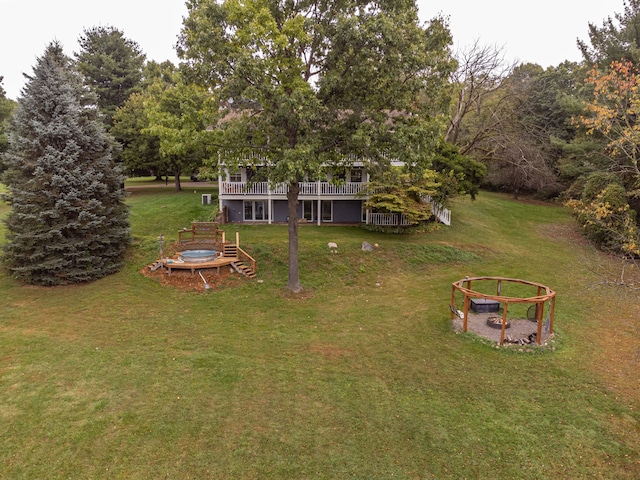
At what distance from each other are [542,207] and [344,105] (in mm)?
31573

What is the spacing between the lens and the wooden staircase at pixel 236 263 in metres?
18.6

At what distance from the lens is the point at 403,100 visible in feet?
50.7

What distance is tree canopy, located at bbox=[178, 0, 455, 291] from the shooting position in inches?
549

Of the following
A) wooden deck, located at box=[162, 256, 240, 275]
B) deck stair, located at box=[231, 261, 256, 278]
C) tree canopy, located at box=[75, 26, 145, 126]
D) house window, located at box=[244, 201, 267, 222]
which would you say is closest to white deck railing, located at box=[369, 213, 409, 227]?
house window, located at box=[244, 201, 267, 222]

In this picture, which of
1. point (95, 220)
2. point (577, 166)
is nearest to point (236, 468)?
point (95, 220)

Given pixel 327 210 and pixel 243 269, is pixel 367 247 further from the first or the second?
pixel 327 210

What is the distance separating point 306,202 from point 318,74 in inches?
517

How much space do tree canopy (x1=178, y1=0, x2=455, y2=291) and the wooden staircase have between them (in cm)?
496

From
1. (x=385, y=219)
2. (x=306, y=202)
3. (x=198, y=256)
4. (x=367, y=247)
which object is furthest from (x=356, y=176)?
(x=198, y=256)

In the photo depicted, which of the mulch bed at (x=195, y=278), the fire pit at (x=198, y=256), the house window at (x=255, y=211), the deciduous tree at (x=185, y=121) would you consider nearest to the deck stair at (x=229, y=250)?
the fire pit at (x=198, y=256)

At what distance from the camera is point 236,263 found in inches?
754

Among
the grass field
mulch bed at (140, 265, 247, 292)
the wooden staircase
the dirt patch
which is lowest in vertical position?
the grass field

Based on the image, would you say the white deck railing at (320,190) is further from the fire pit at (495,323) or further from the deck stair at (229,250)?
the fire pit at (495,323)

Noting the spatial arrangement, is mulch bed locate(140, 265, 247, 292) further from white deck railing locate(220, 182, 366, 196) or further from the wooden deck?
white deck railing locate(220, 182, 366, 196)
